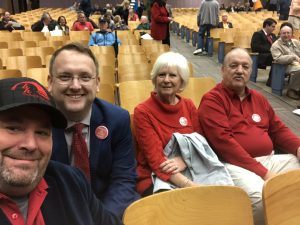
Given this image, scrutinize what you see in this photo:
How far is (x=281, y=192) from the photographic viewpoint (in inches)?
58.5

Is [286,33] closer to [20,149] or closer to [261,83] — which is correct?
[261,83]

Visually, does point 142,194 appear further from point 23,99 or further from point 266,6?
point 266,6

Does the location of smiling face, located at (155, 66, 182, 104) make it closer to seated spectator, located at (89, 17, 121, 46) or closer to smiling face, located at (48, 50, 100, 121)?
smiling face, located at (48, 50, 100, 121)

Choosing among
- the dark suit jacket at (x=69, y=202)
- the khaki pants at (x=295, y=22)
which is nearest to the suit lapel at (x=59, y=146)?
the dark suit jacket at (x=69, y=202)

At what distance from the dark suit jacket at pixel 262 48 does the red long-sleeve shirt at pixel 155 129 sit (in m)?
4.10

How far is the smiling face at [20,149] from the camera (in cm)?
94

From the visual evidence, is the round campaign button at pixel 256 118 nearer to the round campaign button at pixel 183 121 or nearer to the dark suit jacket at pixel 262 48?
the round campaign button at pixel 183 121

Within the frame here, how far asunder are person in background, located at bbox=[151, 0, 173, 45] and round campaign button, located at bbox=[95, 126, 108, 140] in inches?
203

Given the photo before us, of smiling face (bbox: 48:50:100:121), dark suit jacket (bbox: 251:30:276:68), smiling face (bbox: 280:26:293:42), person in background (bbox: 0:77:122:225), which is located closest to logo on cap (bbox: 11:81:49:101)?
person in background (bbox: 0:77:122:225)

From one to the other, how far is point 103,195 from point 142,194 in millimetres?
280

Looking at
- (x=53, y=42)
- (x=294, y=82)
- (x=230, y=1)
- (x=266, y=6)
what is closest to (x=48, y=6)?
(x=230, y=1)

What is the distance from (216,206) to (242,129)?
1016 mm

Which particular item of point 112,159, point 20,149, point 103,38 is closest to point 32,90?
point 20,149

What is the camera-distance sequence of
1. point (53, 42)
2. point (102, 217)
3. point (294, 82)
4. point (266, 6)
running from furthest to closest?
point (266, 6) < point (53, 42) < point (294, 82) < point (102, 217)
